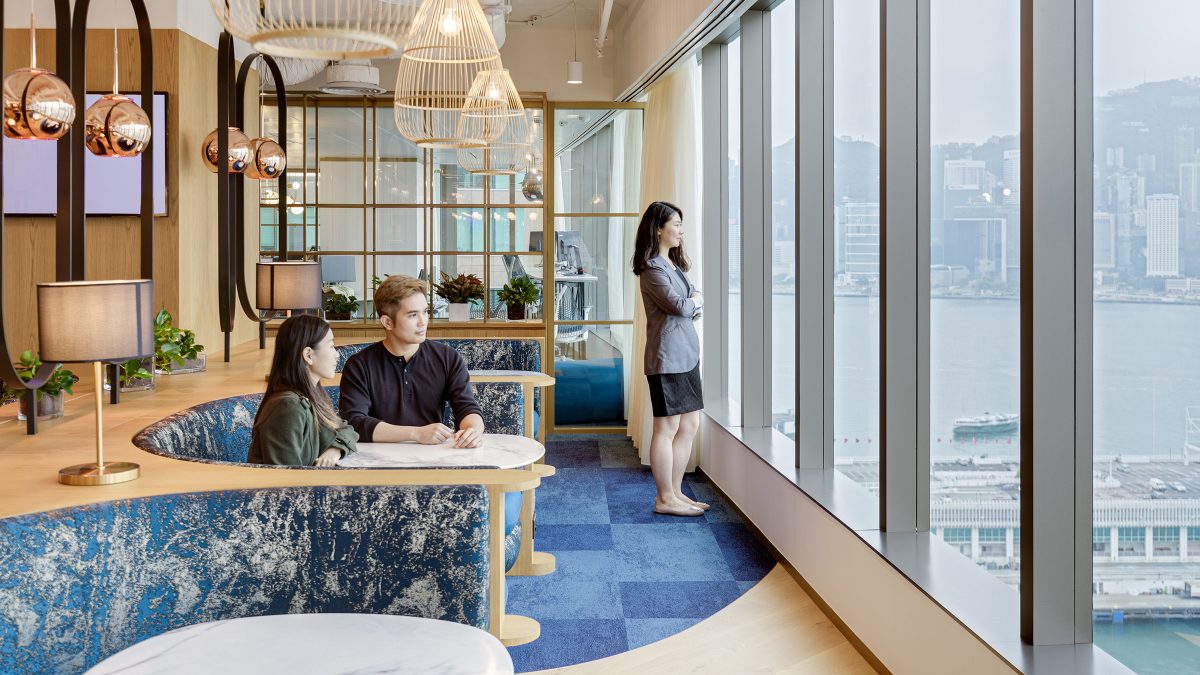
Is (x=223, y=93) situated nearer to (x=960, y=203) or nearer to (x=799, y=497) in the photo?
(x=799, y=497)

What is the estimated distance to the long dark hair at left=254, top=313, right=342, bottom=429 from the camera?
10.9 ft

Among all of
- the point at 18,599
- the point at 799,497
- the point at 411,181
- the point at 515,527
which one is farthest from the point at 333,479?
the point at 411,181

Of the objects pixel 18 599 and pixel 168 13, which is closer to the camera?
pixel 18 599

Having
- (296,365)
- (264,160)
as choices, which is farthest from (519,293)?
(296,365)

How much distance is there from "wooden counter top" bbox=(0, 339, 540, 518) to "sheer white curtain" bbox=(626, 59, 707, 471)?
128 inches

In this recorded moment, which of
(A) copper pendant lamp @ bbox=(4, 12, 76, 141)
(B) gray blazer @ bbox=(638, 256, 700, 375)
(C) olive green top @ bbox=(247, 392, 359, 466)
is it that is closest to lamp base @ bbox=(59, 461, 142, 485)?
(C) olive green top @ bbox=(247, 392, 359, 466)

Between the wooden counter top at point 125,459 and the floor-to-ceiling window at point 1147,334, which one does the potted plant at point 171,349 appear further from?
the floor-to-ceiling window at point 1147,334

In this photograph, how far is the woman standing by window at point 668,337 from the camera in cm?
544

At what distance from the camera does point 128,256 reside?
556 centimetres

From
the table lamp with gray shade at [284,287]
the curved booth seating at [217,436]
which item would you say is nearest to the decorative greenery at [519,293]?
the table lamp with gray shade at [284,287]

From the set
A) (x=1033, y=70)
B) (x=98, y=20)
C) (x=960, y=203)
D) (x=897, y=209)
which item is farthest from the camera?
(x=98, y=20)

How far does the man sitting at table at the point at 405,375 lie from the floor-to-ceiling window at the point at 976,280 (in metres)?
1.72

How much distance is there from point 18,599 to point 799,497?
3.05 meters

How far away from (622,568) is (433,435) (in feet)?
4.54
